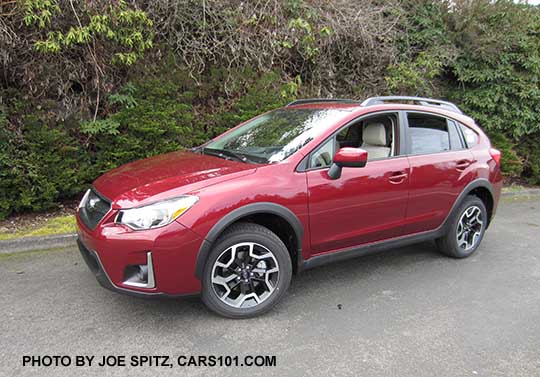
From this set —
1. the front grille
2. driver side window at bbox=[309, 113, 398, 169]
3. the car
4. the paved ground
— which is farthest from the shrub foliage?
driver side window at bbox=[309, 113, 398, 169]

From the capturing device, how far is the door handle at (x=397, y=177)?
3473mm

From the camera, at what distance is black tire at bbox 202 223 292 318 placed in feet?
9.10

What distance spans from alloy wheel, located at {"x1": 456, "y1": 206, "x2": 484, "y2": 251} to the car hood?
2515mm

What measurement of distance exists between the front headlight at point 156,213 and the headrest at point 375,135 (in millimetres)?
2014

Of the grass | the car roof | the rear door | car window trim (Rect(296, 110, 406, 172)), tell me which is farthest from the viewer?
the grass

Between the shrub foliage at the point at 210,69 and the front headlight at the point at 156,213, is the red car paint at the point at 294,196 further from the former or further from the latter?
the shrub foliage at the point at 210,69

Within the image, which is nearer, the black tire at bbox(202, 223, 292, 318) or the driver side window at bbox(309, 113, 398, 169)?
the black tire at bbox(202, 223, 292, 318)

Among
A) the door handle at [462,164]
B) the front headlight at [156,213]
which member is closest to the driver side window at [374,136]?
the door handle at [462,164]

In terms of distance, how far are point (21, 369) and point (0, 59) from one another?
385cm

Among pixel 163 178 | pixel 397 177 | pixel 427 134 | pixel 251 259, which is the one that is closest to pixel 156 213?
pixel 163 178

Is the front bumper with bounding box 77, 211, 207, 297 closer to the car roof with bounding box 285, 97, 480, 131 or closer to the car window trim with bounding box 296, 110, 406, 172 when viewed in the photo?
the car window trim with bounding box 296, 110, 406, 172

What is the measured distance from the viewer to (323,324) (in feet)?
9.54

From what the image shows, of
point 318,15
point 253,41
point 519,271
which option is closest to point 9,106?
point 253,41

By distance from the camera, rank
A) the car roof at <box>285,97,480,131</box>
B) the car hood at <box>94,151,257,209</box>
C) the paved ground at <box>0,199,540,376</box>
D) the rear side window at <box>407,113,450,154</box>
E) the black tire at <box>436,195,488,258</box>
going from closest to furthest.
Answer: the paved ground at <box>0,199,540,376</box>
the car hood at <box>94,151,257,209</box>
the car roof at <box>285,97,480,131</box>
the rear side window at <box>407,113,450,154</box>
the black tire at <box>436,195,488,258</box>
